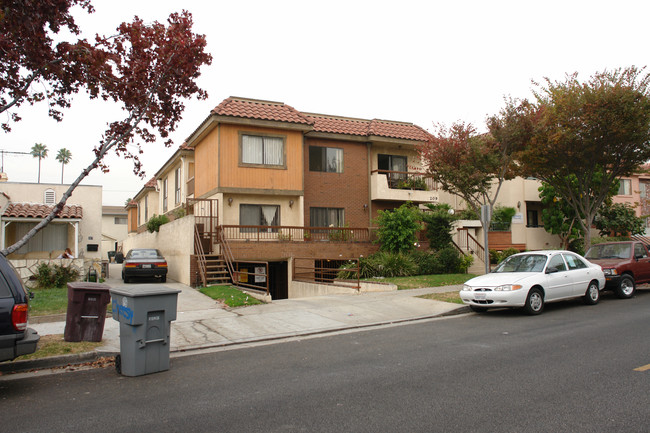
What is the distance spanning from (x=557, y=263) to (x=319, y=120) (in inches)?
586

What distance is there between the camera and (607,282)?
13.9 m

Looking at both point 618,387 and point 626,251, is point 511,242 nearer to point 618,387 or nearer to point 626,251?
point 626,251

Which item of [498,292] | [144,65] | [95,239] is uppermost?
[144,65]

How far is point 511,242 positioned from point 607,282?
541 inches

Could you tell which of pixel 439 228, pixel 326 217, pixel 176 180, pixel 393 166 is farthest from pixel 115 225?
pixel 439 228

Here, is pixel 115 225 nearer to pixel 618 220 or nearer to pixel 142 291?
pixel 618 220

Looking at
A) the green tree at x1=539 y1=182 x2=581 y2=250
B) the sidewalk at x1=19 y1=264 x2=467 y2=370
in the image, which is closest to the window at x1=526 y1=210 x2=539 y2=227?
the green tree at x1=539 y1=182 x2=581 y2=250

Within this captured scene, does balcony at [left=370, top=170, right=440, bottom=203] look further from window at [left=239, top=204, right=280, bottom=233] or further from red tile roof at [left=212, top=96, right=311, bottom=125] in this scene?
window at [left=239, top=204, right=280, bottom=233]

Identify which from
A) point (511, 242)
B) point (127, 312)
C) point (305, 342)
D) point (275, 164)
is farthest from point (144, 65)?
point (511, 242)

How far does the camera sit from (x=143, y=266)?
19.2 meters

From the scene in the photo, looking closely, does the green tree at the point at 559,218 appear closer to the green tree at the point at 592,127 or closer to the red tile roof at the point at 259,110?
the green tree at the point at 592,127

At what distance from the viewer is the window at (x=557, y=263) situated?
11953 millimetres

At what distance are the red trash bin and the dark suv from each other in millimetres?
2367

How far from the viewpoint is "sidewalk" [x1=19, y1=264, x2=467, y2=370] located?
9.27 metres
